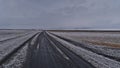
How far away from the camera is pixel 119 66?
11227mm

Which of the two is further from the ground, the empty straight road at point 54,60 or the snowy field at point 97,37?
the empty straight road at point 54,60

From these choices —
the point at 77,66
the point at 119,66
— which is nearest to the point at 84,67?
the point at 77,66

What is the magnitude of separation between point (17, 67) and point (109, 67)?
433 centimetres

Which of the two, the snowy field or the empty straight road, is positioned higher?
the empty straight road

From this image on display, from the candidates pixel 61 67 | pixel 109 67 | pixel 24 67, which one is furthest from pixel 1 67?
pixel 109 67

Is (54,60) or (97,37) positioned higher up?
(54,60)

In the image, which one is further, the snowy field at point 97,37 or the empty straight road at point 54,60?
the snowy field at point 97,37

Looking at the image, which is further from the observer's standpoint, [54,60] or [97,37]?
[97,37]

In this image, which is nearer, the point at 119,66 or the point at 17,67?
the point at 17,67

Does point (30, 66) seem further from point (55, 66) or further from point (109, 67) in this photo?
point (109, 67)

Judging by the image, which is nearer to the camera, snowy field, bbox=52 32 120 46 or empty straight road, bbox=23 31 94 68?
empty straight road, bbox=23 31 94 68

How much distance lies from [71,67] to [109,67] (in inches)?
74.2

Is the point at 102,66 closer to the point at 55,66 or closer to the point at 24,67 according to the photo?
the point at 55,66

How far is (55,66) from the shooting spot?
1062 cm
